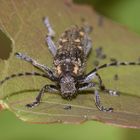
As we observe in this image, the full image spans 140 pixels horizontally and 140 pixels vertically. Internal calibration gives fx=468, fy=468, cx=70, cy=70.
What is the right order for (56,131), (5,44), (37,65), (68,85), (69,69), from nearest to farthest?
1. (5,44)
2. (68,85)
3. (37,65)
4. (69,69)
5. (56,131)

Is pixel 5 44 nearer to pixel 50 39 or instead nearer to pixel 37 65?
pixel 37 65

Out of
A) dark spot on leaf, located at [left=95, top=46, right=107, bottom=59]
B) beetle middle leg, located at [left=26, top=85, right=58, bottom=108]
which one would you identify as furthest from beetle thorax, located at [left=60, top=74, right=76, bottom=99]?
dark spot on leaf, located at [left=95, top=46, right=107, bottom=59]

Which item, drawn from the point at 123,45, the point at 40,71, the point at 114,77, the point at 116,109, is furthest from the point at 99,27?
the point at 116,109

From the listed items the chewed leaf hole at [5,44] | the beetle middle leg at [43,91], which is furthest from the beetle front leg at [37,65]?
the beetle middle leg at [43,91]

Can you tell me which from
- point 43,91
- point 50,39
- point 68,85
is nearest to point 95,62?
point 50,39

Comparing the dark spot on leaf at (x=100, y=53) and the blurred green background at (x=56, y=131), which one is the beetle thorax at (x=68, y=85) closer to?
the blurred green background at (x=56, y=131)

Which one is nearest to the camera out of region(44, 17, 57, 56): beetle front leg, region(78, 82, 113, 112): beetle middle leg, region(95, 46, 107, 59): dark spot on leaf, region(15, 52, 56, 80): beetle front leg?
region(78, 82, 113, 112): beetle middle leg

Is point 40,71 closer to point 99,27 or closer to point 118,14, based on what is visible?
point 99,27

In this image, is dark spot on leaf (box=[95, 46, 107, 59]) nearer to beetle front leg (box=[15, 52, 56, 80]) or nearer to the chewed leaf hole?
beetle front leg (box=[15, 52, 56, 80])
